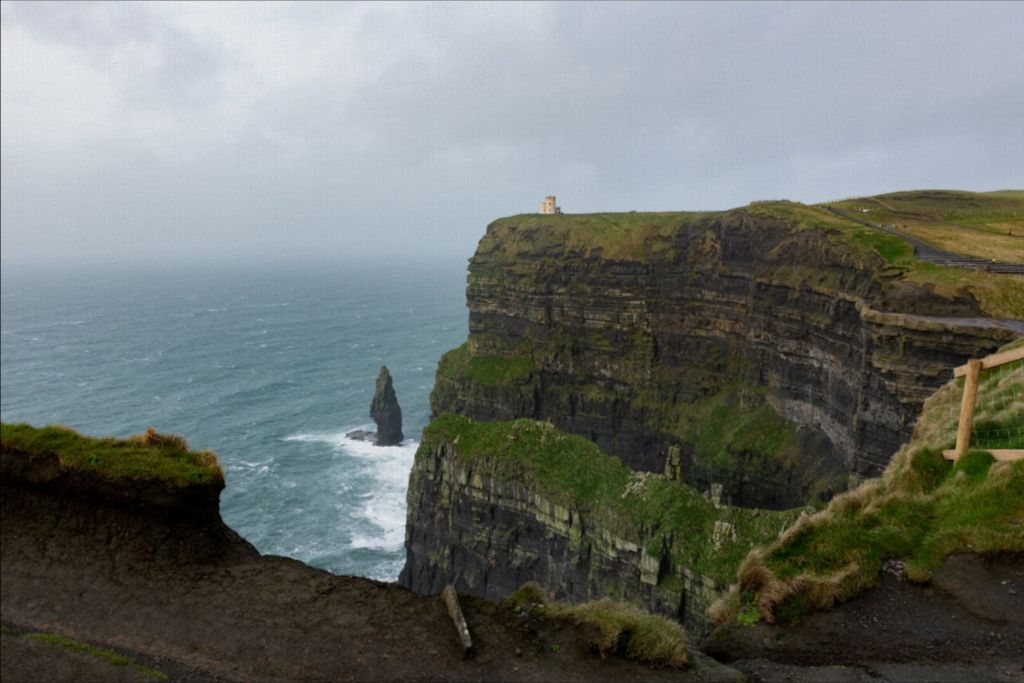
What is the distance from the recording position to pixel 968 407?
13.5m

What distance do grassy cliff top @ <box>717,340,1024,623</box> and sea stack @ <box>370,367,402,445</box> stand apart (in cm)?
7289

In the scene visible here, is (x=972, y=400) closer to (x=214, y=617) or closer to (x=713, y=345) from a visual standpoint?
(x=214, y=617)

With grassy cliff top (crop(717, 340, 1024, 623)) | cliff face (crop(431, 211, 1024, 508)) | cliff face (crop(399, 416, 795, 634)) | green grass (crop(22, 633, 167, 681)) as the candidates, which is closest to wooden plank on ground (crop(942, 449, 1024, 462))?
grassy cliff top (crop(717, 340, 1024, 623))

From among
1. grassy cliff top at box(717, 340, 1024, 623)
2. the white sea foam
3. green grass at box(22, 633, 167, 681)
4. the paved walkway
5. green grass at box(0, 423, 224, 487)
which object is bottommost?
the white sea foam

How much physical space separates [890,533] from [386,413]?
75860mm

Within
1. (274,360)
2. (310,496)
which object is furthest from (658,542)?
(274,360)

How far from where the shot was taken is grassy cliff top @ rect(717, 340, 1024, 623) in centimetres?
1130

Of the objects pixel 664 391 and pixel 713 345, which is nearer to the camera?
pixel 713 345

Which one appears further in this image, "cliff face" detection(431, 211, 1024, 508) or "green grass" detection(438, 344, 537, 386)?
"green grass" detection(438, 344, 537, 386)

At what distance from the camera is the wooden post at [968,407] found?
13.2 meters

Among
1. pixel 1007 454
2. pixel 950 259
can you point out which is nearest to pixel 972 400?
pixel 1007 454

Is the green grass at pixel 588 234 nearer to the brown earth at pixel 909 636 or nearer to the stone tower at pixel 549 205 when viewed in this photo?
the stone tower at pixel 549 205

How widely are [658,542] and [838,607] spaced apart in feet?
82.8

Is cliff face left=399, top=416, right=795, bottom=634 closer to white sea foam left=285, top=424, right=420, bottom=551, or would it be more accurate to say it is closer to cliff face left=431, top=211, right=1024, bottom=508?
white sea foam left=285, top=424, right=420, bottom=551
